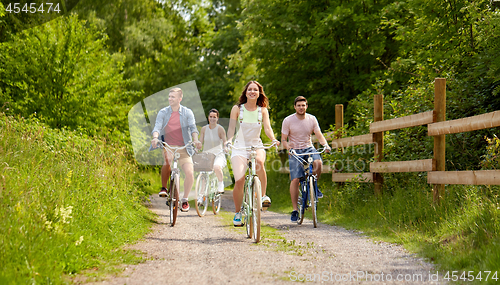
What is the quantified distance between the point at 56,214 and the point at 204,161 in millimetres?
5991

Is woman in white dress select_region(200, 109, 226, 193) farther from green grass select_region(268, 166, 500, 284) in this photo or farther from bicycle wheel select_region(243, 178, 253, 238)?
bicycle wheel select_region(243, 178, 253, 238)

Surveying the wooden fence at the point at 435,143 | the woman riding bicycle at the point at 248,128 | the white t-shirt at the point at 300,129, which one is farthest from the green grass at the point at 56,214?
the wooden fence at the point at 435,143

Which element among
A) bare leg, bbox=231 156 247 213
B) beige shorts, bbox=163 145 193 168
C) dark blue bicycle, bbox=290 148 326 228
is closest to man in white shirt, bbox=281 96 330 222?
dark blue bicycle, bbox=290 148 326 228

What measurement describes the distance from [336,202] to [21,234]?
21.6ft

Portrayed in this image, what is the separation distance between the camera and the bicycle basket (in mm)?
10633

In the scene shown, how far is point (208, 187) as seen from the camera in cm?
1051

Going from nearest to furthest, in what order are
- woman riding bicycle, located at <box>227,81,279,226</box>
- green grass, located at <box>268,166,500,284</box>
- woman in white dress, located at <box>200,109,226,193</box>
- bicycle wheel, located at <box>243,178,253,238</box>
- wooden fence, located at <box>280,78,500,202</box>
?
green grass, located at <box>268,166,500,284</box>, wooden fence, located at <box>280,78,500,202</box>, bicycle wheel, located at <box>243,178,253,238</box>, woman riding bicycle, located at <box>227,81,279,226</box>, woman in white dress, located at <box>200,109,226,193</box>

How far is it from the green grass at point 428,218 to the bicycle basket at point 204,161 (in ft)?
8.26

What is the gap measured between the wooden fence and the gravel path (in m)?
1.26

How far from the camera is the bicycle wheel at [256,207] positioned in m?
6.30

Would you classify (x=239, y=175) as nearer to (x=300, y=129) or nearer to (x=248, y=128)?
(x=248, y=128)

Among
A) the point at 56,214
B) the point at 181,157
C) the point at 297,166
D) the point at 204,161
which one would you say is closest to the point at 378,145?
the point at 297,166

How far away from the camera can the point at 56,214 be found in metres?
4.77

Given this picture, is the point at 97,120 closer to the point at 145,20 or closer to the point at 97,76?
the point at 97,76
